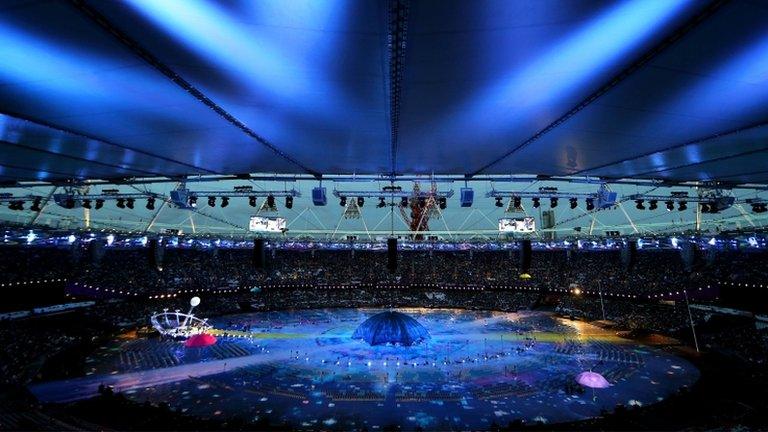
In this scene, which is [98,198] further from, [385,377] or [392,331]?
[392,331]

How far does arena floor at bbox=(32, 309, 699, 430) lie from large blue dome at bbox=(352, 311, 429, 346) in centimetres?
69

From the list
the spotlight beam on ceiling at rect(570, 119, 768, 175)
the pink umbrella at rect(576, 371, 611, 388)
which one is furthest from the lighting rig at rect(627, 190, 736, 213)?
the pink umbrella at rect(576, 371, 611, 388)

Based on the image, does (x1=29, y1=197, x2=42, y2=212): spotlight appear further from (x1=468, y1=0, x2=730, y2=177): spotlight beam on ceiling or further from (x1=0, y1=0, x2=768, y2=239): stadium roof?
(x1=468, y1=0, x2=730, y2=177): spotlight beam on ceiling

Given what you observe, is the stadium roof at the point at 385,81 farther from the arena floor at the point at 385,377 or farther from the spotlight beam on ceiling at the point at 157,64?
the arena floor at the point at 385,377

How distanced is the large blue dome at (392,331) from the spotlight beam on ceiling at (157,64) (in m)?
22.5

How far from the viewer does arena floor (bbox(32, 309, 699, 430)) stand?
17172 millimetres

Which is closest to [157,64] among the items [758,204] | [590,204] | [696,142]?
[696,142]

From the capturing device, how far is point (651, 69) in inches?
231

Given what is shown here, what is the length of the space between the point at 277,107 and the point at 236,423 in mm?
12940

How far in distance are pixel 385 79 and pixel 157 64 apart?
11.3 feet

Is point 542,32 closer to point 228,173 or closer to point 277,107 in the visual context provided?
point 277,107

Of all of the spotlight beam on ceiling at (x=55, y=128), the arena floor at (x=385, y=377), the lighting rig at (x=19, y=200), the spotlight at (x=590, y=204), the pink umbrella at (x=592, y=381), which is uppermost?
the spotlight beam on ceiling at (x=55, y=128)

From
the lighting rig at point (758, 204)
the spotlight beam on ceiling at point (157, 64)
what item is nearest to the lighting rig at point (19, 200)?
the spotlight beam on ceiling at point (157, 64)

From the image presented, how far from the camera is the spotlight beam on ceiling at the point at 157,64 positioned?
439cm
